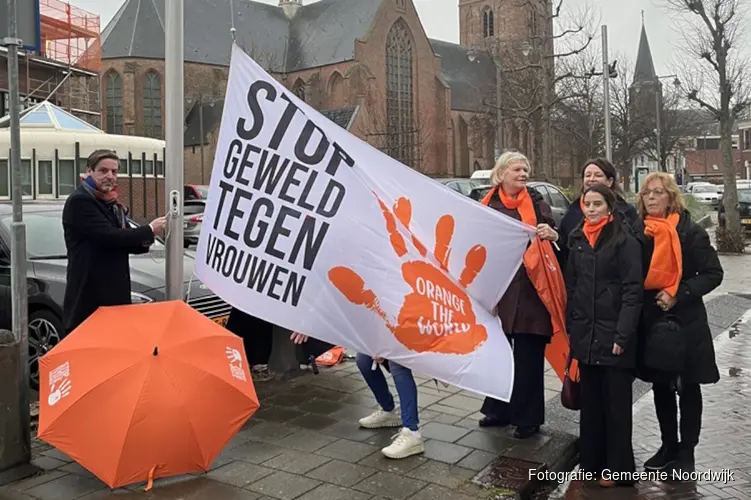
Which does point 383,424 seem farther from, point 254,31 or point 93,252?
point 254,31

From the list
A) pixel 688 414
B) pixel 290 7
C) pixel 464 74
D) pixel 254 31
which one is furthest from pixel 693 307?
pixel 464 74

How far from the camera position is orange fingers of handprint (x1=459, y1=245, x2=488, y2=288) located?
4844 millimetres

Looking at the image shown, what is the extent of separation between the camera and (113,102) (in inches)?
2101

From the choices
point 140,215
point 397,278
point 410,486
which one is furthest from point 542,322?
point 140,215

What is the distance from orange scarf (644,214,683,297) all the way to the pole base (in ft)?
13.2

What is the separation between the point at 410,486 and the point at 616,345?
149cm

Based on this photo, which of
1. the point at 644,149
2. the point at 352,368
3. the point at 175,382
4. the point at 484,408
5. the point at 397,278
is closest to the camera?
the point at 175,382

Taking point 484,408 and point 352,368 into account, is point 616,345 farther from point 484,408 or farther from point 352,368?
point 352,368

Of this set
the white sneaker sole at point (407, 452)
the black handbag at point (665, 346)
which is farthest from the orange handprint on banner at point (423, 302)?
the black handbag at point (665, 346)

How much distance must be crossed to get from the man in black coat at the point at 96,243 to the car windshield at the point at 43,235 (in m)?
2.38

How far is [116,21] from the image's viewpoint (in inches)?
2172

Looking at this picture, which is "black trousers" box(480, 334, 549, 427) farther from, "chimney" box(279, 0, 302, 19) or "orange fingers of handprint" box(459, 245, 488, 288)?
"chimney" box(279, 0, 302, 19)

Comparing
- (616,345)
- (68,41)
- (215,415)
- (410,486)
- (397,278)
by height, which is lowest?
(410,486)

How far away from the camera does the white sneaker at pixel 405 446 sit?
472cm
